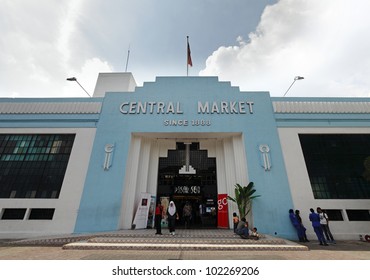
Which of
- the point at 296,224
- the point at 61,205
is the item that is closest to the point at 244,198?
the point at 296,224

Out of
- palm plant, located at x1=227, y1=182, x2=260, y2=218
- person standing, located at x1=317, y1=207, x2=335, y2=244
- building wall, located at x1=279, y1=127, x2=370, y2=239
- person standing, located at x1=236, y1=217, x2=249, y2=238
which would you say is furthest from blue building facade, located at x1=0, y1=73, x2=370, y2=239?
person standing, located at x1=236, y1=217, x2=249, y2=238

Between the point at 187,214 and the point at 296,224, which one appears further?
the point at 187,214

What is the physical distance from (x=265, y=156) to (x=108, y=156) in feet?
36.0

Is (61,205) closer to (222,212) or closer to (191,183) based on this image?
(191,183)

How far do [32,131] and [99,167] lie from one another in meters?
6.57

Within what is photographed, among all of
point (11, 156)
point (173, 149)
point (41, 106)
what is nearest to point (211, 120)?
point (173, 149)

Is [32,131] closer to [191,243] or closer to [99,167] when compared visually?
[99,167]

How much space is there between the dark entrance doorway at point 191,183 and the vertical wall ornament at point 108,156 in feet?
12.6

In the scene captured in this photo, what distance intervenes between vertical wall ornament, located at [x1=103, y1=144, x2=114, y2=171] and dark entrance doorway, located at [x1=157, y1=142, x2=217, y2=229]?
383 cm

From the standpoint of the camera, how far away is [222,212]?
1280 centimetres

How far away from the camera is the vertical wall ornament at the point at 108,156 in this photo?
493 inches

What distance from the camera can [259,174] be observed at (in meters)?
12.2

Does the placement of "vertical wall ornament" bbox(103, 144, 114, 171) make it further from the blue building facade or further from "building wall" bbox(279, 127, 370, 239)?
"building wall" bbox(279, 127, 370, 239)

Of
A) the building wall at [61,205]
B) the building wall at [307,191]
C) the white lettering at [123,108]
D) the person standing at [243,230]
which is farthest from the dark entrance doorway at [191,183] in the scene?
the building wall at [61,205]
